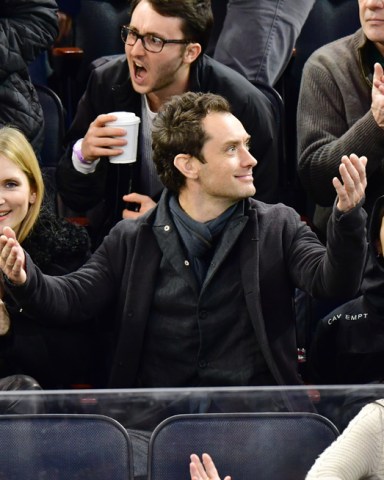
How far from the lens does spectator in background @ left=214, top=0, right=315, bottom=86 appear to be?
3809mm

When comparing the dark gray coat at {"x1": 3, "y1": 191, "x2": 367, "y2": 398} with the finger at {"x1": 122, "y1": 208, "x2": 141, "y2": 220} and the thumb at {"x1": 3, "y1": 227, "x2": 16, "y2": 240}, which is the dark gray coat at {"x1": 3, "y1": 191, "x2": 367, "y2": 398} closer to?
the thumb at {"x1": 3, "y1": 227, "x2": 16, "y2": 240}

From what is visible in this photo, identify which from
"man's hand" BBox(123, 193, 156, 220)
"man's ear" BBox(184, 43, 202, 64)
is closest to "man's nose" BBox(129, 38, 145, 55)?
"man's ear" BBox(184, 43, 202, 64)

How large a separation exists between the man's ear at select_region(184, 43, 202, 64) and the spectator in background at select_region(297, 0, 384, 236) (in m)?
0.30

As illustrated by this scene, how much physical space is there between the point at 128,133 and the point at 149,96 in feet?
0.91

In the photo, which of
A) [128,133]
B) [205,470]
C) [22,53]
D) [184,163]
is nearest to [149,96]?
[128,133]

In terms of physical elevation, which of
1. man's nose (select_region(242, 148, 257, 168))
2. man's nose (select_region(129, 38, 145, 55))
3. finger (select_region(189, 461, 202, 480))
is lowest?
finger (select_region(189, 461, 202, 480))

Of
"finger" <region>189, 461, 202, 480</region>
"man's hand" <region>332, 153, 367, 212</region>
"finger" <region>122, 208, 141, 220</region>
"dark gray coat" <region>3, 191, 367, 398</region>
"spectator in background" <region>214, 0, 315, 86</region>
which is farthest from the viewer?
"spectator in background" <region>214, 0, 315, 86</region>

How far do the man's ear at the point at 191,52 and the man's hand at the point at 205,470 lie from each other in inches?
56.5

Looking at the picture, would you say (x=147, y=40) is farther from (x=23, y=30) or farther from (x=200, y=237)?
(x=200, y=237)

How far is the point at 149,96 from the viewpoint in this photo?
3.47m

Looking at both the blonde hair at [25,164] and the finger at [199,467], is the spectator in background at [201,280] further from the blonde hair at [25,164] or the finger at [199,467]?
the finger at [199,467]

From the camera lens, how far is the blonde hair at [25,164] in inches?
121

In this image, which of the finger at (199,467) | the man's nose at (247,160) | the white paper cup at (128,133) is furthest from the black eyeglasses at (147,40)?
the finger at (199,467)

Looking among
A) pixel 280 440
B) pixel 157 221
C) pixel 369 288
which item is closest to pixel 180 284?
pixel 157 221
